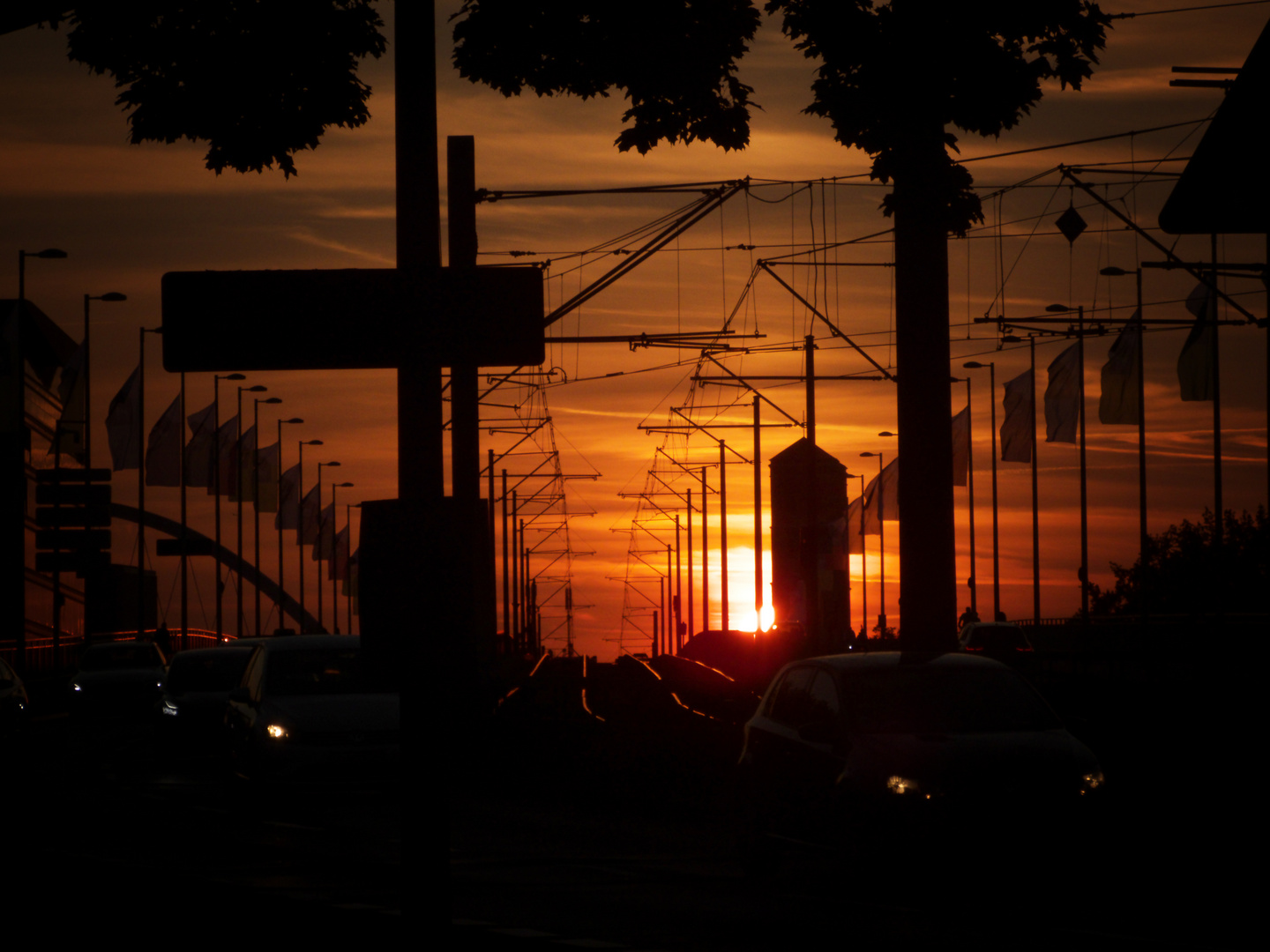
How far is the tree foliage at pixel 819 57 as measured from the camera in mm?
11273

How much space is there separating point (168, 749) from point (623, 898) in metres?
15.3

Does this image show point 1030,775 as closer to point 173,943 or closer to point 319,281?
point 173,943

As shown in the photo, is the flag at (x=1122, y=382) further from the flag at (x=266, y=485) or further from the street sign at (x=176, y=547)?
the flag at (x=266, y=485)

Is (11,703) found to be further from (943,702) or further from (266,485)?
(266,485)

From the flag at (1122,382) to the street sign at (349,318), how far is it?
42.0m

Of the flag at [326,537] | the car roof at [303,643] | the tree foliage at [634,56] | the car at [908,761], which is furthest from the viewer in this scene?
the flag at [326,537]

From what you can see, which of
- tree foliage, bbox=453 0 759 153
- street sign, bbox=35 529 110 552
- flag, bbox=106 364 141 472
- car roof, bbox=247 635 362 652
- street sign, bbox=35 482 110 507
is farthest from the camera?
flag, bbox=106 364 141 472

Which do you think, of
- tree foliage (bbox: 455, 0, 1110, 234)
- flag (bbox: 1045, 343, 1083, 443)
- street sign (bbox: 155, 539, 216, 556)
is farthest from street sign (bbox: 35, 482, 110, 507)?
tree foliage (bbox: 455, 0, 1110, 234)

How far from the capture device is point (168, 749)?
25.7 meters

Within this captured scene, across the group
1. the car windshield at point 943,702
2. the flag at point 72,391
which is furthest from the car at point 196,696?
the flag at point 72,391

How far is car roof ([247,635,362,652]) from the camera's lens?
1903 cm

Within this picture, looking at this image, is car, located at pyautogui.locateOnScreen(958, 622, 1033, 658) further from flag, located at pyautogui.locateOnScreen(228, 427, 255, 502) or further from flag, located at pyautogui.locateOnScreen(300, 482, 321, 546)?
flag, located at pyautogui.locateOnScreen(300, 482, 321, 546)

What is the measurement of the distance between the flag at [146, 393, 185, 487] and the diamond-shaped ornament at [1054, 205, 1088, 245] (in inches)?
1183

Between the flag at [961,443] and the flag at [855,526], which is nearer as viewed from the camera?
the flag at [961,443]
